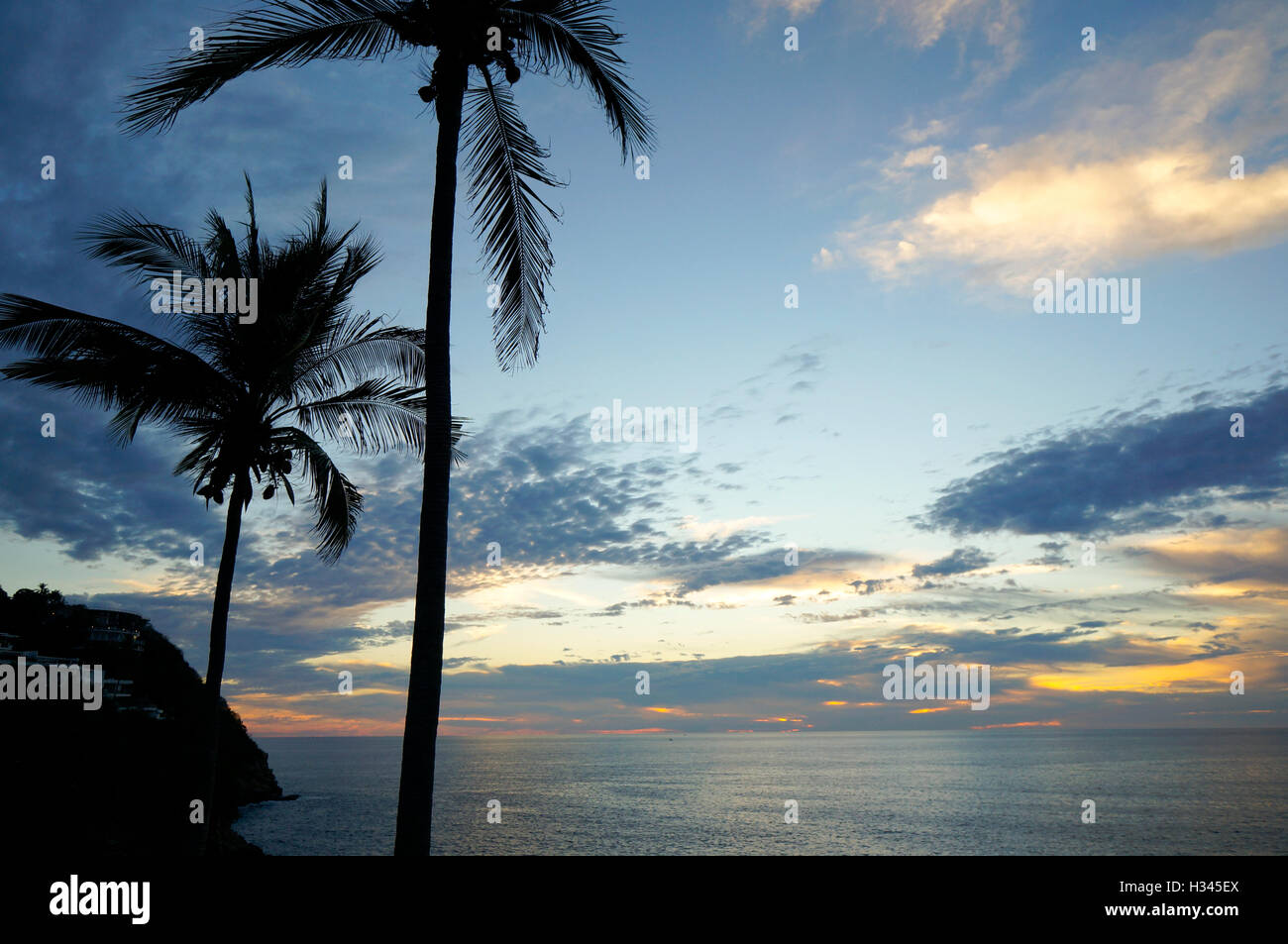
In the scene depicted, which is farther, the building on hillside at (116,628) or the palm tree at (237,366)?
the building on hillside at (116,628)

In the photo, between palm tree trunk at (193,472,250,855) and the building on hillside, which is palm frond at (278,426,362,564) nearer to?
palm tree trunk at (193,472,250,855)

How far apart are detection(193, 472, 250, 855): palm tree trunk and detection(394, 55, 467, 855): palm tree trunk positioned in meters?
6.52

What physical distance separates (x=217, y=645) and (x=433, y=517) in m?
7.30

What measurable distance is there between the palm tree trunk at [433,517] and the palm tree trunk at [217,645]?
6.52m

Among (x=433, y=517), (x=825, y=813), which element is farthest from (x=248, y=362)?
(x=825, y=813)

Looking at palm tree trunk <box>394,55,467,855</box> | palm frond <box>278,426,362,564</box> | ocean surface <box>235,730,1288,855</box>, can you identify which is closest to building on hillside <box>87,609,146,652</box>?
ocean surface <box>235,730,1288,855</box>

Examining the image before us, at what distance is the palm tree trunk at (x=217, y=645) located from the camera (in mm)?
11453

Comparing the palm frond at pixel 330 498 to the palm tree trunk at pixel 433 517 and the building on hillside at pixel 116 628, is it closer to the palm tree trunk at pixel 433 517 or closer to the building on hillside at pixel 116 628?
the palm tree trunk at pixel 433 517

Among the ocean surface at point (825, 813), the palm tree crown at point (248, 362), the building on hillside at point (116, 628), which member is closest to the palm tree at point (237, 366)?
the palm tree crown at point (248, 362)

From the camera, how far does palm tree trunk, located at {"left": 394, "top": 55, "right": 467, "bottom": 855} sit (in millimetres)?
6348

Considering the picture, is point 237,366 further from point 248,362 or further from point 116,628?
point 116,628
